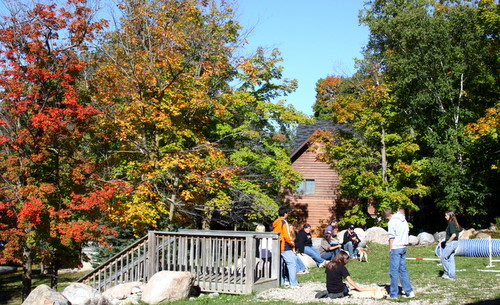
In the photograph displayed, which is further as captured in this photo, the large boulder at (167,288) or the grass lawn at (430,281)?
the large boulder at (167,288)

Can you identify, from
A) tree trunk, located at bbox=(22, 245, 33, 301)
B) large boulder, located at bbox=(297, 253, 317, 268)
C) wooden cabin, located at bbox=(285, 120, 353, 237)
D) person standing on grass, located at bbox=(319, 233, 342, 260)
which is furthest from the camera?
wooden cabin, located at bbox=(285, 120, 353, 237)

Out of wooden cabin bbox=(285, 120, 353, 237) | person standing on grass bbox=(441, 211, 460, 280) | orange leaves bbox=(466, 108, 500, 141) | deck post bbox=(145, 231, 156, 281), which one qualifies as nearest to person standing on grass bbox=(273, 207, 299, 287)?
deck post bbox=(145, 231, 156, 281)

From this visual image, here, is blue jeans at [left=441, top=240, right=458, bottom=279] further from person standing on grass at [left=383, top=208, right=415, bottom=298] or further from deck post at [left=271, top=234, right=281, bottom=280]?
deck post at [left=271, top=234, right=281, bottom=280]

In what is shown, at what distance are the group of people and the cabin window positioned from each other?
19736mm

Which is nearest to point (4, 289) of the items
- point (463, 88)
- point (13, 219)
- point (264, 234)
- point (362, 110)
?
point (13, 219)

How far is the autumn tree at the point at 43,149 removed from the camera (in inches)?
614

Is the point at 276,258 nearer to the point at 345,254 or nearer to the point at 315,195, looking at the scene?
the point at 345,254

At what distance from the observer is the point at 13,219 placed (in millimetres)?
17000

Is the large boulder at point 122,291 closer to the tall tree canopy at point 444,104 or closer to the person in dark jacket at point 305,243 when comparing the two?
the person in dark jacket at point 305,243

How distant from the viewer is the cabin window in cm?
3931

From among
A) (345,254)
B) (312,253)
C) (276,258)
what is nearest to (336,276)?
(345,254)

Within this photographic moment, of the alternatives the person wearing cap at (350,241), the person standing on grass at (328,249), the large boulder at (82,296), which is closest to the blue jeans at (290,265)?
the large boulder at (82,296)

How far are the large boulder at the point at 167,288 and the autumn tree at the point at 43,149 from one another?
4057 millimetres

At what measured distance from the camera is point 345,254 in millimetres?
11133
